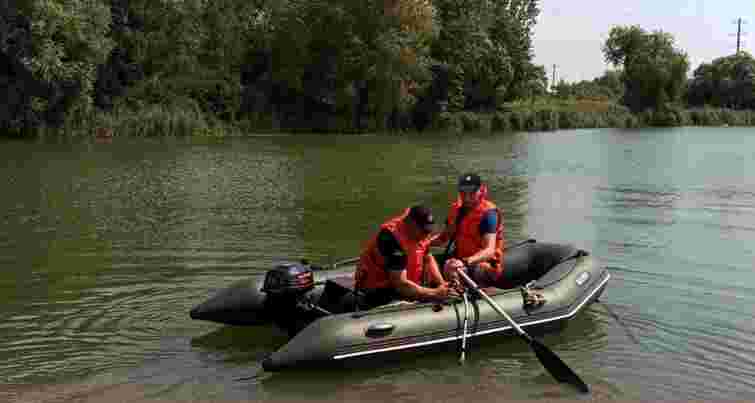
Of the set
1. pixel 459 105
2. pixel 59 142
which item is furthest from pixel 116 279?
pixel 459 105

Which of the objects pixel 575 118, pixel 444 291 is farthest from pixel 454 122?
pixel 444 291

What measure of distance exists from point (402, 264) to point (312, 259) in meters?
4.09

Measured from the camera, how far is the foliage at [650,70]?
64.5 m

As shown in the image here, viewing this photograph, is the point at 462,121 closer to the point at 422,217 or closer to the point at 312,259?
the point at 312,259

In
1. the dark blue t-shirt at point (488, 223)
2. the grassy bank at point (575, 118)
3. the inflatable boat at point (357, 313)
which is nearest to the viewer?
the inflatable boat at point (357, 313)

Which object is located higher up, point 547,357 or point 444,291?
point 444,291

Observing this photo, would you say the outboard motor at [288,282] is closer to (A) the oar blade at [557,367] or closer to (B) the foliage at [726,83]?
(A) the oar blade at [557,367]

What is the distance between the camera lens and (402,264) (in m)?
6.31

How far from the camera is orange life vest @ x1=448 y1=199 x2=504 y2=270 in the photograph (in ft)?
24.2

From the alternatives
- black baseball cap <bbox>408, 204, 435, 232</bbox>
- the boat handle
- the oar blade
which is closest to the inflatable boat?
the boat handle

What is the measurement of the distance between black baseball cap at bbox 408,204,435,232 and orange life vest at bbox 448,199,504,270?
1285mm

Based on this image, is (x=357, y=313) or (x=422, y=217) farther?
(x=357, y=313)

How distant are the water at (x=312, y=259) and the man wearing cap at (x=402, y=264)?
584mm

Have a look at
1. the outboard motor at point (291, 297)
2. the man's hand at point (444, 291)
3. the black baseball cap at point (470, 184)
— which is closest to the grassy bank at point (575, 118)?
the black baseball cap at point (470, 184)
